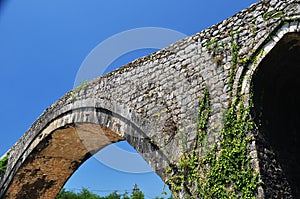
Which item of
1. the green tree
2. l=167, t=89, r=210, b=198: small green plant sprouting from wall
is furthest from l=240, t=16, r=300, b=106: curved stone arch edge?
the green tree

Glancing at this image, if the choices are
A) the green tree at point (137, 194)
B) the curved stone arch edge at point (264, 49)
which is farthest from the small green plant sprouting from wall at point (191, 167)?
the green tree at point (137, 194)

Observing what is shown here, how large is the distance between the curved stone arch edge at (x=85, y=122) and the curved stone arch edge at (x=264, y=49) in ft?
5.14

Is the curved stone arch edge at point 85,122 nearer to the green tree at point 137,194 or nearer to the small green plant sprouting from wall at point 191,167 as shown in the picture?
the small green plant sprouting from wall at point 191,167

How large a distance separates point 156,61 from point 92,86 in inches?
69.9

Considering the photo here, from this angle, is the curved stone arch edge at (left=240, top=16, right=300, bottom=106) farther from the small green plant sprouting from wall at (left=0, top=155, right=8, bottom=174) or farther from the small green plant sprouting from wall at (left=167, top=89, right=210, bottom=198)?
the small green plant sprouting from wall at (left=0, top=155, right=8, bottom=174)

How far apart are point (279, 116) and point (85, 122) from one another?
12.6ft

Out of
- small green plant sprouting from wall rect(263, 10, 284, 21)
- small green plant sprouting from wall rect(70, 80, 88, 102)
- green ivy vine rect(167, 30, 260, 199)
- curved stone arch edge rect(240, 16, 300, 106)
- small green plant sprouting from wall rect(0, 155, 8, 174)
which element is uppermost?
small green plant sprouting from wall rect(70, 80, 88, 102)

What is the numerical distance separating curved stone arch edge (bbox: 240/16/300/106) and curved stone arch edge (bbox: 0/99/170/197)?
1566 mm

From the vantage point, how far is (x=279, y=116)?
569 centimetres

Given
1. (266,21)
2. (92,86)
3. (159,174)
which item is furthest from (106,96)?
(266,21)

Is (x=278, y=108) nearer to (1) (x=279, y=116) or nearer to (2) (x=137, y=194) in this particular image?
(1) (x=279, y=116)

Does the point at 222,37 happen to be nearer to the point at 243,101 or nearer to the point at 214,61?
the point at 214,61

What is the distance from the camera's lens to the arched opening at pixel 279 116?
5.07 meters

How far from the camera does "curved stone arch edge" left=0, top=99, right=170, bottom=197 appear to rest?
21.6 feet
